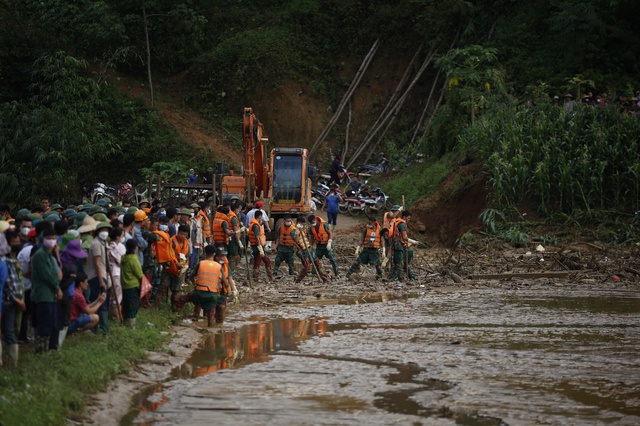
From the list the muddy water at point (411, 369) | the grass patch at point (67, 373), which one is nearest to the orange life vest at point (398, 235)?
the muddy water at point (411, 369)

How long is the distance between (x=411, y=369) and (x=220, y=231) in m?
9.64

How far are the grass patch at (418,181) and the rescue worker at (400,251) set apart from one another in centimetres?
1107

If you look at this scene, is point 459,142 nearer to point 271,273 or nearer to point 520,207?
point 520,207

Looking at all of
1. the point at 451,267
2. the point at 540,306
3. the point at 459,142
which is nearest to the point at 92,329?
the point at 540,306

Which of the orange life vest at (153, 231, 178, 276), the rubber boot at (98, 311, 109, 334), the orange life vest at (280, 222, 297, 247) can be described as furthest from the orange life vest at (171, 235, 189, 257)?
the orange life vest at (280, 222, 297, 247)

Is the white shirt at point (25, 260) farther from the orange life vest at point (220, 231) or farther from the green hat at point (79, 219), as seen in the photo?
the orange life vest at point (220, 231)

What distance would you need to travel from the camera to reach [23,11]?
43.1 metres

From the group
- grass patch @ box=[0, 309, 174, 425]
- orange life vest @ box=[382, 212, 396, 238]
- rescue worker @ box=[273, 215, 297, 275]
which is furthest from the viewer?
orange life vest @ box=[382, 212, 396, 238]

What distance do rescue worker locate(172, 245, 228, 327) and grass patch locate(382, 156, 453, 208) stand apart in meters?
18.7

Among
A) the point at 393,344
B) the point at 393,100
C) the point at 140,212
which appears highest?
the point at 393,100

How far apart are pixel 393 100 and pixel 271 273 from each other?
24143mm

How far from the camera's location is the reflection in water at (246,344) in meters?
14.1

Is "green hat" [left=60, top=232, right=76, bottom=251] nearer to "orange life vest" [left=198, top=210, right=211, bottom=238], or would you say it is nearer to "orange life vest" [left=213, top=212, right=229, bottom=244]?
"orange life vest" [left=198, top=210, right=211, bottom=238]

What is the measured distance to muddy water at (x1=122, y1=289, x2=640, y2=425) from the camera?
1146 cm
